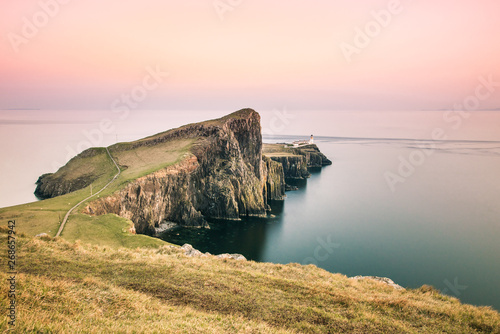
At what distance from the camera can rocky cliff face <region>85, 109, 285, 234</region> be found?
55.5 meters

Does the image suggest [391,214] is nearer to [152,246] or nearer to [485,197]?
[485,197]

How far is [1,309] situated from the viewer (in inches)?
417

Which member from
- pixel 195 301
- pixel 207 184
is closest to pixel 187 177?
pixel 207 184

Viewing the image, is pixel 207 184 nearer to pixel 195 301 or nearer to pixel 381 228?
pixel 381 228

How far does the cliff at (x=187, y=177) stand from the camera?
56.2m

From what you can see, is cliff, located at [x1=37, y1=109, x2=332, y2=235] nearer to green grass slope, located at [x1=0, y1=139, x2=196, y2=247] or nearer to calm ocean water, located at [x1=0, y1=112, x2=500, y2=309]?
green grass slope, located at [x1=0, y1=139, x2=196, y2=247]

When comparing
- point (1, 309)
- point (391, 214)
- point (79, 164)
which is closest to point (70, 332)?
point (1, 309)

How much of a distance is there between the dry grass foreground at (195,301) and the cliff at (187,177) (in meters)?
29.4

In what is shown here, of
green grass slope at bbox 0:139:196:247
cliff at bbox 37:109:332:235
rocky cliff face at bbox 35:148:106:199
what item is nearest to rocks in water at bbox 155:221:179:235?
cliff at bbox 37:109:332:235

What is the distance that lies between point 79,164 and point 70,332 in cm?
8471

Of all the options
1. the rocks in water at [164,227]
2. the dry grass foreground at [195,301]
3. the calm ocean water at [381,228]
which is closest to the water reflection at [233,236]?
the calm ocean water at [381,228]

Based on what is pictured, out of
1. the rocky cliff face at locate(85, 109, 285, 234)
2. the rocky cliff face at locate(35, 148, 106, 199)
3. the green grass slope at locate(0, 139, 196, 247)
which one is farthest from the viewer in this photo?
the rocky cliff face at locate(35, 148, 106, 199)

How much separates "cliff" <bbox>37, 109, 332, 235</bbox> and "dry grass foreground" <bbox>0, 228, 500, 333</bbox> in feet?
96.3

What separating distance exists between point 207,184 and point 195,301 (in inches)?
2198
